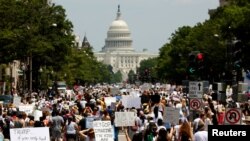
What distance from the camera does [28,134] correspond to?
20094 mm

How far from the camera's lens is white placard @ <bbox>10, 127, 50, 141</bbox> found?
20.1 meters

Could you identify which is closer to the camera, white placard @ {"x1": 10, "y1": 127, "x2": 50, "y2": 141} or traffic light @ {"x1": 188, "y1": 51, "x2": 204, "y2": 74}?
white placard @ {"x1": 10, "y1": 127, "x2": 50, "y2": 141}

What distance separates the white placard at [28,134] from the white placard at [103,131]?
216 cm

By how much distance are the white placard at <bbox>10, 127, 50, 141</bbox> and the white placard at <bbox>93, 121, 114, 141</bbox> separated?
2.16 metres

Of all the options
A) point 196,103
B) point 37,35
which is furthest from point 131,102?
point 37,35

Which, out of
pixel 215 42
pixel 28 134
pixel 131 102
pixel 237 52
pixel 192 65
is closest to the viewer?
pixel 28 134

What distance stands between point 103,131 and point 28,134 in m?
2.62

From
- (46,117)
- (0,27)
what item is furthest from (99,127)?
(0,27)

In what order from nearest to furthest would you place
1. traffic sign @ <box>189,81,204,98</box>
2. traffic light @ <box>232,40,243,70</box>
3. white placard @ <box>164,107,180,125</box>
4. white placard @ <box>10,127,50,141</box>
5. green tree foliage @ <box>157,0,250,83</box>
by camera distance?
white placard @ <box>10,127,50,141</box>
white placard @ <box>164,107,180,125</box>
traffic sign @ <box>189,81,204,98</box>
traffic light @ <box>232,40,243,70</box>
green tree foliage @ <box>157,0,250,83</box>

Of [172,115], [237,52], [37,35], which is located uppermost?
[37,35]

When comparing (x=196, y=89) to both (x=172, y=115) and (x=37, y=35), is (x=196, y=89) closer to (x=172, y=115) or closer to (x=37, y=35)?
(x=172, y=115)

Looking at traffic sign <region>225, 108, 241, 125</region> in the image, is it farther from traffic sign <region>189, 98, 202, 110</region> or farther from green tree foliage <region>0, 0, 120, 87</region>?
green tree foliage <region>0, 0, 120, 87</region>

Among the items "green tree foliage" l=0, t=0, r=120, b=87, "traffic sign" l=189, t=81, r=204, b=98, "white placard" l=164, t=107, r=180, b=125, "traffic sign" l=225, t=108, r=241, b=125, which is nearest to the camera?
"traffic sign" l=225, t=108, r=241, b=125

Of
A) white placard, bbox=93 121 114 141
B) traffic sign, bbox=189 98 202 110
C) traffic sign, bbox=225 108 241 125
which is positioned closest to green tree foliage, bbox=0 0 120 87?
traffic sign, bbox=189 98 202 110
